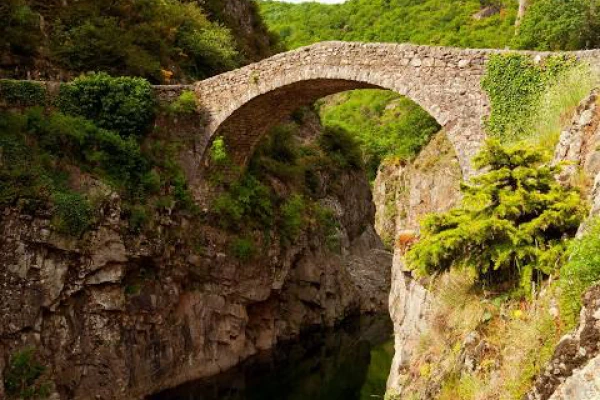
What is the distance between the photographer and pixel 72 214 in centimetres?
1192

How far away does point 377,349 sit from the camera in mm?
19594

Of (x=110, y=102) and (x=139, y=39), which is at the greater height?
(x=139, y=39)

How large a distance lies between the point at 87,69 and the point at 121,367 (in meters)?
9.05

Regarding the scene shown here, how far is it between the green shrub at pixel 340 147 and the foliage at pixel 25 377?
16.7 meters

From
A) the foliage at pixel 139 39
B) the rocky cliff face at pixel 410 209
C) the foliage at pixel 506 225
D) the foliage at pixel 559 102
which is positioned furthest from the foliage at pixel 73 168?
the foliage at pixel 559 102

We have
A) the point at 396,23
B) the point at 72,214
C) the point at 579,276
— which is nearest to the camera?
the point at 579,276

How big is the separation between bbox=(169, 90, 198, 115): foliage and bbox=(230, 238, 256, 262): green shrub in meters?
3.94

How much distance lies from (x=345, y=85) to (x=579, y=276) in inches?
417

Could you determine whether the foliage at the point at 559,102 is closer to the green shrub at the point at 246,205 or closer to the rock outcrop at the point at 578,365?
the rock outcrop at the point at 578,365

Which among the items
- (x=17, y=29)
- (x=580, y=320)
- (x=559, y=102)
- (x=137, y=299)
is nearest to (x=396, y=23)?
(x=17, y=29)

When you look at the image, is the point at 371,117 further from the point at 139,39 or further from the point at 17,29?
the point at 17,29

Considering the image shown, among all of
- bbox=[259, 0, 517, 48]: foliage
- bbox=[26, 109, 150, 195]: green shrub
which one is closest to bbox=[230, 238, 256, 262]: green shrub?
bbox=[26, 109, 150, 195]: green shrub

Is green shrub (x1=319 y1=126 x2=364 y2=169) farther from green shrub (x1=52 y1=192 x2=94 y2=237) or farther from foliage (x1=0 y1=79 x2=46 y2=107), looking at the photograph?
green shrub (x1=52 y1=192 x2=94 y2=237)

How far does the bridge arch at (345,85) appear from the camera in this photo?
1151cm
